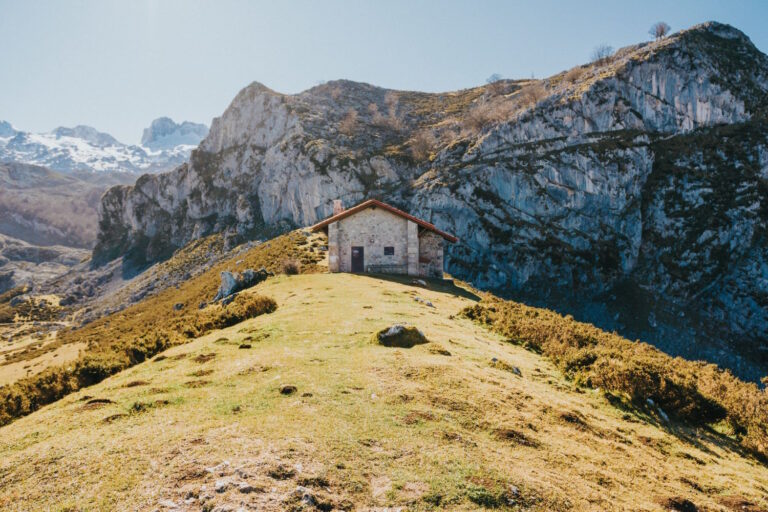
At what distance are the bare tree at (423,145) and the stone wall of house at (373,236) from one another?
6368 cm

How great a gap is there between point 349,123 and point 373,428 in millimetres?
115630

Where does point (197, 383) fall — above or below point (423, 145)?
below

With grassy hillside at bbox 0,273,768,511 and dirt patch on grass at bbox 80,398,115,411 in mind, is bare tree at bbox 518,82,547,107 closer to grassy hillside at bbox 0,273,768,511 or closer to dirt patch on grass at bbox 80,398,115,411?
grassy hillside at bbox 0,273,768,511

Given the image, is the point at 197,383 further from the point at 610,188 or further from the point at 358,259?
the point at 610,188

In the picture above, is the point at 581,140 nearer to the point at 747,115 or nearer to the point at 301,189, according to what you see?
the point at 747,115

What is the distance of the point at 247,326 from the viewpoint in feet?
55.7

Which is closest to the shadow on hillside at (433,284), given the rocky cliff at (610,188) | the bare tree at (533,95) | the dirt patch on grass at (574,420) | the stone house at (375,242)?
the stone house at (375,242)

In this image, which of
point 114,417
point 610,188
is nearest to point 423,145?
point 610,188

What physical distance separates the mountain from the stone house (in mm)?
19270

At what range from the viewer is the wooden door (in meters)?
35.6

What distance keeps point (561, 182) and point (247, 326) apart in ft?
217

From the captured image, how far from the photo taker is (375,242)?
35.7 metres

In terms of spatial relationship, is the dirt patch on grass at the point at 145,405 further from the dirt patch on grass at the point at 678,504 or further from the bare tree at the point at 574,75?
the bare tree at the point at 574,75

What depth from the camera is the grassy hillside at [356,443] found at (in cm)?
563
